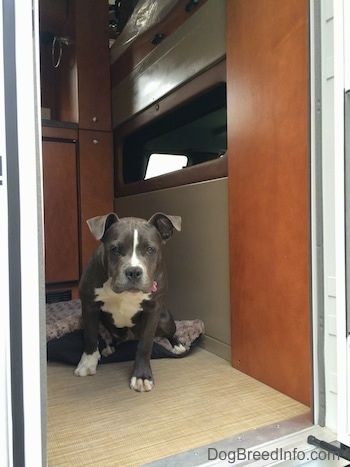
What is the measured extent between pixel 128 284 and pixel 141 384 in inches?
15.4

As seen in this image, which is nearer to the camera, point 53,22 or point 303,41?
point 303,41

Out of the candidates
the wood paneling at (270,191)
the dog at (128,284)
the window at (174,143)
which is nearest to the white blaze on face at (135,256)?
the dog at (128,284)

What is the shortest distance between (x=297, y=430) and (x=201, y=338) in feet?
2.76

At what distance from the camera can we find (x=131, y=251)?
1.58 metres

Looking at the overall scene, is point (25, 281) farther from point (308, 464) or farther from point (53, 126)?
point (53, 126)

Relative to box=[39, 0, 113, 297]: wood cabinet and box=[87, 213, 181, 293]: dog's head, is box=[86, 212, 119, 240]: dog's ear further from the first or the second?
box=[39, 0, 113, 297]: wood cabinet

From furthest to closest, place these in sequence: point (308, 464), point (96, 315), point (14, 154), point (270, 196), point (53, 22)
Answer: point (53, 22) < point (96, 315) < point (270, 196) < point (308, 464) < point (14, 154)

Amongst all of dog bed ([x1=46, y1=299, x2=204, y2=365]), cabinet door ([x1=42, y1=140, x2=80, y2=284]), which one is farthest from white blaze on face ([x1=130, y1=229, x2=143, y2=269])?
cabinet door ([x1=42, y1=140, x2=80, y2=284])

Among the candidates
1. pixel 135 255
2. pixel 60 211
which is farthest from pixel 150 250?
pixel 60 211

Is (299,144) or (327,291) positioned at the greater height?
(299,144)

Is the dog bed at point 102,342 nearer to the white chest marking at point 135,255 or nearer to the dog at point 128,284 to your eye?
the dog at point 128,284

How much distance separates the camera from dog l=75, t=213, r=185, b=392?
5.04ft

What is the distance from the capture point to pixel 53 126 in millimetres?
2691

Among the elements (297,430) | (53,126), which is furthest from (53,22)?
(297,430)
